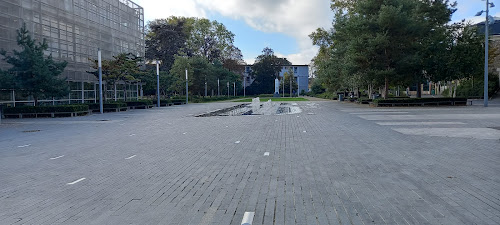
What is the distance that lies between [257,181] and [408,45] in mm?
27546

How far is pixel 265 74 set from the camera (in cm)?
9612

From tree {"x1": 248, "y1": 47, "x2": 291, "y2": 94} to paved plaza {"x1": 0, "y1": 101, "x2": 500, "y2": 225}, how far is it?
85961 millimetres

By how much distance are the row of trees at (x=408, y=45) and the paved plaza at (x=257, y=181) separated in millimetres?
18653

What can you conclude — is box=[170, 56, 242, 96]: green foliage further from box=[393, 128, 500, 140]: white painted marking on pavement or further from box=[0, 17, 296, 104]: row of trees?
box=[393, 128, 500, 140]: white painted marking on pavement

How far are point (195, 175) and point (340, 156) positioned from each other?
344cm

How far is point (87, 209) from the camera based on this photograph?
440 cm

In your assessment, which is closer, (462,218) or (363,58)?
(462,218)

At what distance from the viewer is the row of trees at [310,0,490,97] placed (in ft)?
88.7

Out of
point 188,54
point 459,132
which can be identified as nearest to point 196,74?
point 188,54

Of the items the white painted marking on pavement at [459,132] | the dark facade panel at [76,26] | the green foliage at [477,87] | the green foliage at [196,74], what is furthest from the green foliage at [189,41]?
the white painted marking on pavement at [459,132]

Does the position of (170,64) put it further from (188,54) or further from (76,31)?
(76,31)

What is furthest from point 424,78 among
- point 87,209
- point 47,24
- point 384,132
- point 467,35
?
point 47,24

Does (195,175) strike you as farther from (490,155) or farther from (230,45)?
(230,45)

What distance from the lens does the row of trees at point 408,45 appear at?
88.7ft
